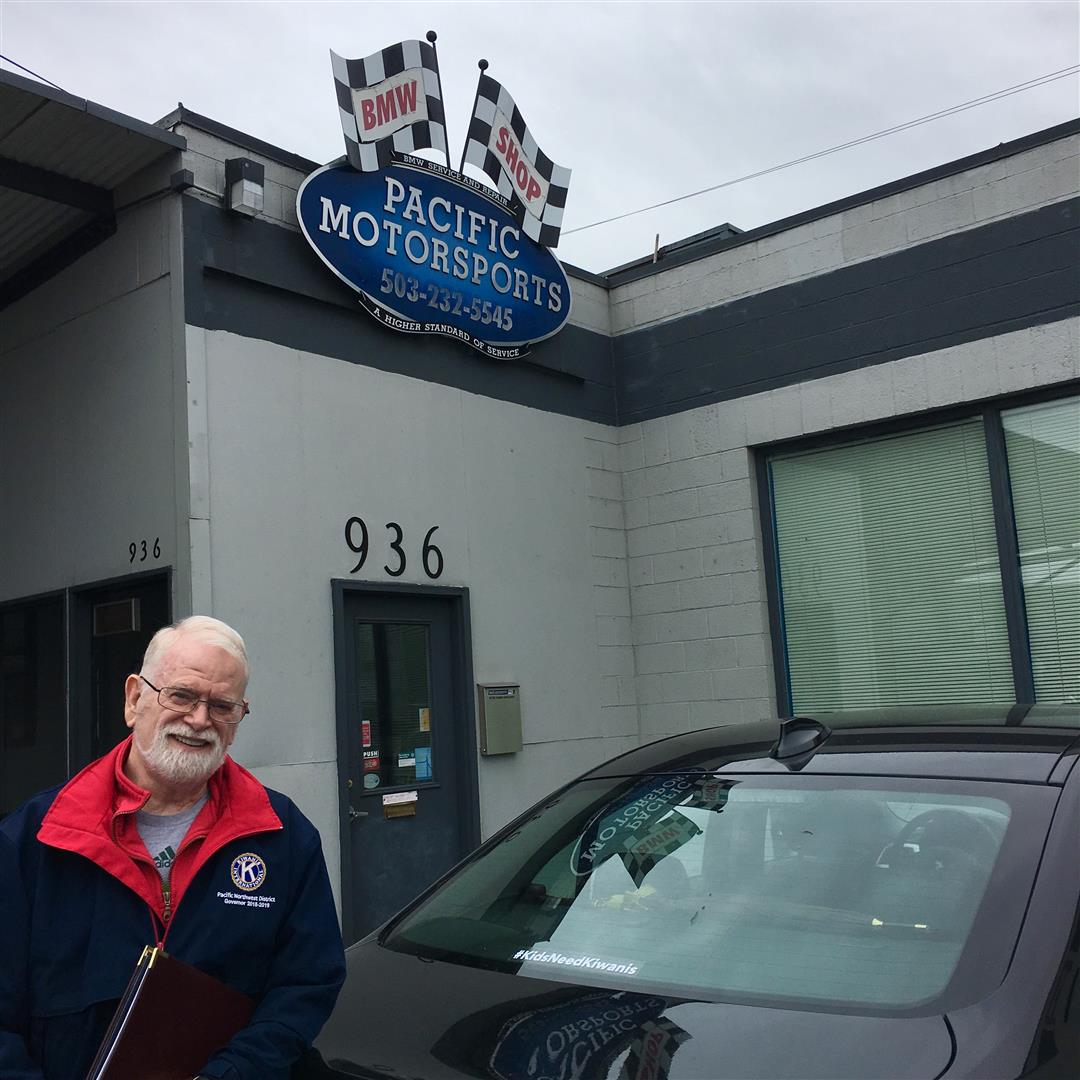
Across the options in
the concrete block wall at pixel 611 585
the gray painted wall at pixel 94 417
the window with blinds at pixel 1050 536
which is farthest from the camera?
the concrete block wall at pixel 611 585

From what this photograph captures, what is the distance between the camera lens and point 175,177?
6336 millimetres

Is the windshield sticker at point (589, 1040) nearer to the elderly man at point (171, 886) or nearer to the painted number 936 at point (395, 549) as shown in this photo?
the elderly man at point (171, 886)

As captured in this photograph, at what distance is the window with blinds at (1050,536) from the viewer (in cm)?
721

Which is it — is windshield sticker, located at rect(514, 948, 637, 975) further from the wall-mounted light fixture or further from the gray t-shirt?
the wall-mounted light fixture

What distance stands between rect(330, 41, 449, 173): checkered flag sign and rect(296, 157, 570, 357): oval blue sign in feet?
0.42

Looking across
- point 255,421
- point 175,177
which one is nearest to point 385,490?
point 255,421

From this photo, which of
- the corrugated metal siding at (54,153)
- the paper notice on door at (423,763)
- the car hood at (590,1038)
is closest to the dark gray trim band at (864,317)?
the paper notice on door at (423,763)

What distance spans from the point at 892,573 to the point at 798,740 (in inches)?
214

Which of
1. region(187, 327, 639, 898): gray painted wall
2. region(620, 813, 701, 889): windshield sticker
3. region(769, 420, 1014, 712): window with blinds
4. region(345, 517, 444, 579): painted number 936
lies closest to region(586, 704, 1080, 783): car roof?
region(620, 813, 701, 889): windshield sticker

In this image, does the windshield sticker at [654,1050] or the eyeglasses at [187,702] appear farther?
the eyeglasses at [187,702]

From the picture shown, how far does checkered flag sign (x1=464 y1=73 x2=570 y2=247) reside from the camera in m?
7.92

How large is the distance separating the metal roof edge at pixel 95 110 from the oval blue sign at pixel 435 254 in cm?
76

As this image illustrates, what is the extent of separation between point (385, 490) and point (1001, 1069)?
5769 mm

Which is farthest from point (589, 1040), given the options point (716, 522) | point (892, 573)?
point (716, 522)
